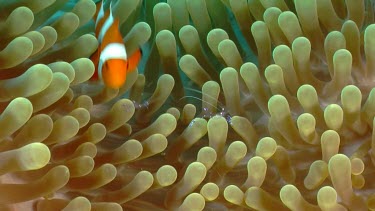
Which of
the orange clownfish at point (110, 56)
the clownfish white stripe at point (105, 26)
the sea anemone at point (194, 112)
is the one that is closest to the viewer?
the sea anemone at point (194, 112)

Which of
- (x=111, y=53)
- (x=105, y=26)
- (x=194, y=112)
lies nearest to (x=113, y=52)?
(x=111, y=53)

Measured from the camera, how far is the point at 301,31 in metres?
1.50

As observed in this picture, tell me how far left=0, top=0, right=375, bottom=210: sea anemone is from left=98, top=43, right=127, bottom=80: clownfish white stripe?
0.16 feet

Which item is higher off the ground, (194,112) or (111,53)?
(111,53)

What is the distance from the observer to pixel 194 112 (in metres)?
1.47

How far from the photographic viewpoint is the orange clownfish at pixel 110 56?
1.32 meters

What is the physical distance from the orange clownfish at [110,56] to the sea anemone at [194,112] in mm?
46

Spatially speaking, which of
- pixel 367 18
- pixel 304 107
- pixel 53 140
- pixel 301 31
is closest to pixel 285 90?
pixel 304 107

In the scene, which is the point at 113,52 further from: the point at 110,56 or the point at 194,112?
the point at 194,112

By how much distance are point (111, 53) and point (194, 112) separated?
27 cm

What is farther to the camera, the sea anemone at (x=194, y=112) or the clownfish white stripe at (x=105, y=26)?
the clownfish white stripe at (x=105, y=26)

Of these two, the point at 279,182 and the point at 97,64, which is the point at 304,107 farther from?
the point at 97,64

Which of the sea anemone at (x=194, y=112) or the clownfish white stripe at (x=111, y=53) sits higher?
the clownfish white stripe at (x=111, y=53)

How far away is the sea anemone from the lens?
3.92 feet
